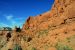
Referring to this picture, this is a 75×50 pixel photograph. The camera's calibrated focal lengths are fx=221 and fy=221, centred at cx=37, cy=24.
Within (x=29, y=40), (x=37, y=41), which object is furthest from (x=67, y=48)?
(x=29, y=40)

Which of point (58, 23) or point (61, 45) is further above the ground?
point (58, 23)

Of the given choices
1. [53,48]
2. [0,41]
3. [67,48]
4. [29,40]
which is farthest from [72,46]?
[0,41]

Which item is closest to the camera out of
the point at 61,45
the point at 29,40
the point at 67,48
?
the point at 67,48

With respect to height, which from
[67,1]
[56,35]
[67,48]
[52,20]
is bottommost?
[67,48]

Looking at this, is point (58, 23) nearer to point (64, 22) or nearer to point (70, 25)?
point (64, 22)

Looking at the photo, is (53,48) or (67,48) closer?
(67,48)

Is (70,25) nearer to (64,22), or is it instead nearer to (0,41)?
(64,22)

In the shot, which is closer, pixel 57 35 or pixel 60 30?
pixel 57 35

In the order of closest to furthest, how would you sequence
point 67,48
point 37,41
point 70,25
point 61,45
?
point 67,48, point 61,45, point 70,25, point 37,41

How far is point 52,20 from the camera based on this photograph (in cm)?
3975

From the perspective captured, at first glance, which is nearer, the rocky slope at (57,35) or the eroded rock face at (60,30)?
the eroded rock face at (60,30)

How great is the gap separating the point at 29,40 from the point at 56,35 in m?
6.44

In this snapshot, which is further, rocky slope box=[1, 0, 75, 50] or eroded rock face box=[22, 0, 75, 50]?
rocky slope box=[1, 0, 75, 50]

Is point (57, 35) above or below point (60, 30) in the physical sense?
below
